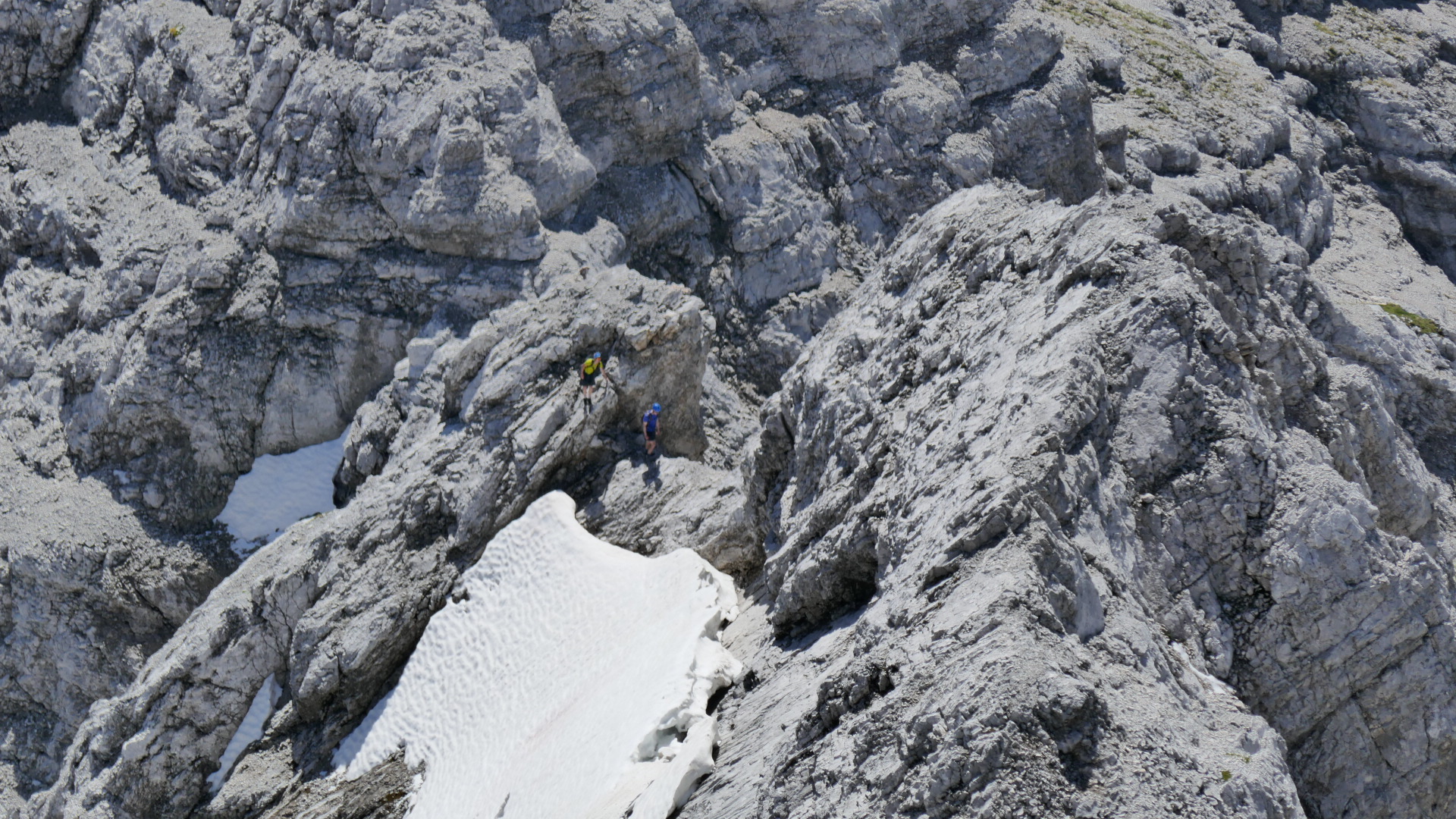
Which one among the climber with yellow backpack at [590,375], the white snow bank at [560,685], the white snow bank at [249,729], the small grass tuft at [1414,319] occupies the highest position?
the climber with yellow backpack at [590,375]

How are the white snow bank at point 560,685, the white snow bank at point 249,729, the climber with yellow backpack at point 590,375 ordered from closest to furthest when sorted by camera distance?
the white snow bank at point 560,685 → the white snow bank at point 249,729 → the climber with yellow backpack at point 590,375

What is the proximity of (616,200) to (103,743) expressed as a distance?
23.9 meters

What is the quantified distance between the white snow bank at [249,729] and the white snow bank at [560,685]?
7.81 feet

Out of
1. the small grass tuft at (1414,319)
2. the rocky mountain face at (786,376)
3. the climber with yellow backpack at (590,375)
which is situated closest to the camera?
the rocky mountain face at (786,376)

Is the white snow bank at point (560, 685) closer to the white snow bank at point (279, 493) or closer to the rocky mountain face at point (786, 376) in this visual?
the rocky mountain face at point (786, 376)

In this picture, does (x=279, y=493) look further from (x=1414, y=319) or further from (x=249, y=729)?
(x=1414, y=319)

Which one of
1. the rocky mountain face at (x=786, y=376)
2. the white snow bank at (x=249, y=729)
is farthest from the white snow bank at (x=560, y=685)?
the white snow bank at (x=249, y=729)

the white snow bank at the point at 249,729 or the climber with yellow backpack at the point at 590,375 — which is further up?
Result: the climber with yellow backpack at the point at 590,375

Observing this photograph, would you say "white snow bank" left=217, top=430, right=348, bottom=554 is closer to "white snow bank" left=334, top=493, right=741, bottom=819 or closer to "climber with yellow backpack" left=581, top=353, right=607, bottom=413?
"white snow bank" left=334, top=493, right=741, bottom=819

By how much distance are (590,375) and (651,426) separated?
1.99 metres

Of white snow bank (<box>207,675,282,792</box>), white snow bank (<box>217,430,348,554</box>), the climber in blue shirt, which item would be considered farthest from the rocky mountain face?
white snow bank (<box>217,430,348,554</box>)

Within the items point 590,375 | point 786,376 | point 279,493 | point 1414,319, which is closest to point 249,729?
point 279,493

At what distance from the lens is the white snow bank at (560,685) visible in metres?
18.2

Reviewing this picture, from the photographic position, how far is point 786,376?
81.8 ft
